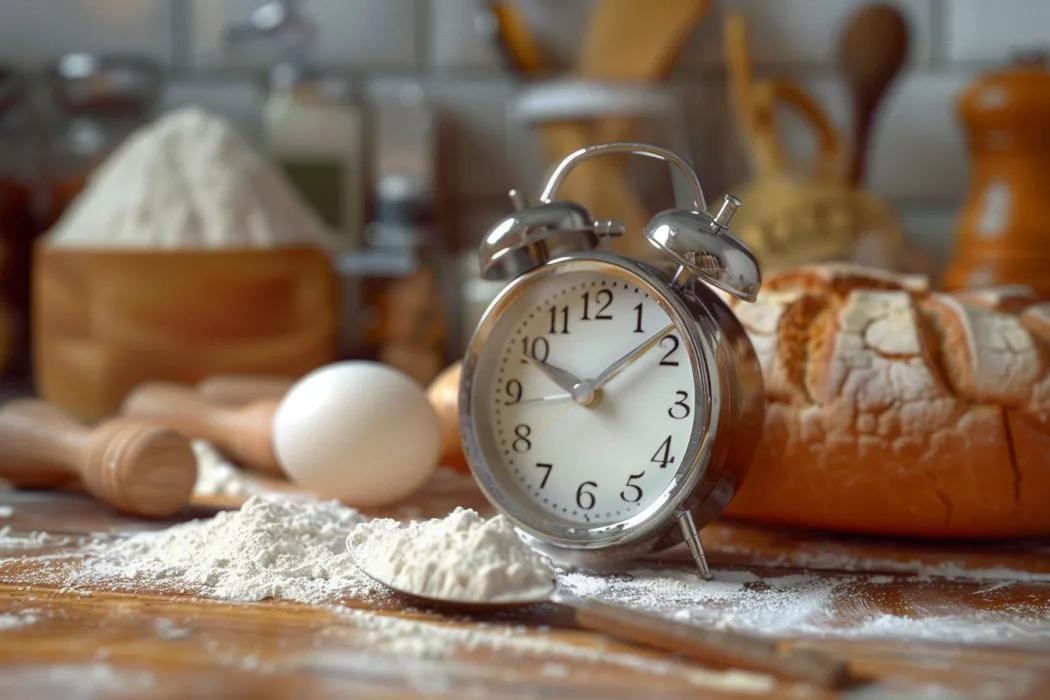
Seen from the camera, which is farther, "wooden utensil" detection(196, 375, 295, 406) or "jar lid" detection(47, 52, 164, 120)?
"jar lid" detection(47, 52, 164, 120)

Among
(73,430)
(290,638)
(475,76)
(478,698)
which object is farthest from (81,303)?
(478,698)

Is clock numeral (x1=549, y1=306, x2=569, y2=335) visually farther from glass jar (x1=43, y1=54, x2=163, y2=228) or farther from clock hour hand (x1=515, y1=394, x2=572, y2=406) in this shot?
glass jar (x1=43, y1=54, x2=163, y2=228)

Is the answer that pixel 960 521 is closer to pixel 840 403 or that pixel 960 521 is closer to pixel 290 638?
pixel 840 403

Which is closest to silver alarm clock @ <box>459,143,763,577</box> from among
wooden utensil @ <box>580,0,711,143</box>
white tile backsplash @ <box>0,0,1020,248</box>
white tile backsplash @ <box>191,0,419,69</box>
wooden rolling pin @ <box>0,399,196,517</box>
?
wooden rolling pin @ <box>0,399,196,517</box>

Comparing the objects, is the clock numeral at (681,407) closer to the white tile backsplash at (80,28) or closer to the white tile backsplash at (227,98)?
the white tile backsplash at (227,98)

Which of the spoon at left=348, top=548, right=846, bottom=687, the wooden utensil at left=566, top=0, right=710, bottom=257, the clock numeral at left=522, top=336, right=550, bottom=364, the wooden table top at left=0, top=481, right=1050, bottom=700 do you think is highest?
the wooden utensil at left=566, top=0, right=710, bottom=257

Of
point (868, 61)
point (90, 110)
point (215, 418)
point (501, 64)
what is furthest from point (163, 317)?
point (868, 61)
